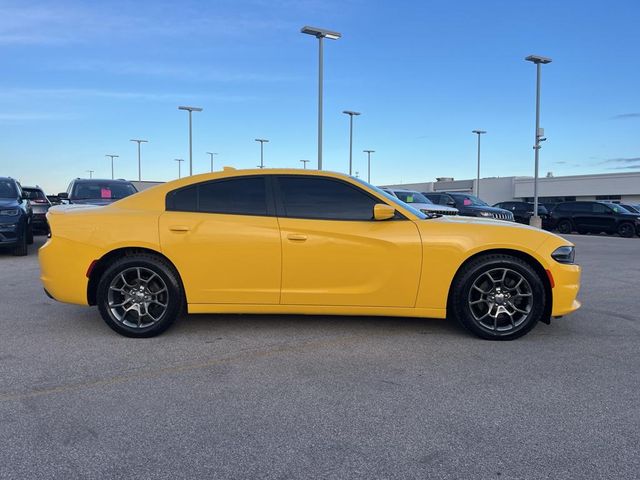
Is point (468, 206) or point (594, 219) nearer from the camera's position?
point (468, 206)

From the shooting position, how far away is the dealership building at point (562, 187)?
160 ft

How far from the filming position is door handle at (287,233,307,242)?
4586 millimetres

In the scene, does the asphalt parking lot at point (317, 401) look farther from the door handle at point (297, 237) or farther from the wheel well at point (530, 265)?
the door handle at point (297, 237)

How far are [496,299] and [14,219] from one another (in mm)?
9287

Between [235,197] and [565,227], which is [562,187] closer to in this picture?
[565,227]

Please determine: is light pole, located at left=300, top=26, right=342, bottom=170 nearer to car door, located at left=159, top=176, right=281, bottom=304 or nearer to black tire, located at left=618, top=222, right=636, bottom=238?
black tire, located at left=618, top=222, right=636, bottom=238

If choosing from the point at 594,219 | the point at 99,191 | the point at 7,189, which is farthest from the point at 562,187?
the point at 7,189

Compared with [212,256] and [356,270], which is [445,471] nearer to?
[356,270]

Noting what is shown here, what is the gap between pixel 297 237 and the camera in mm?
4590

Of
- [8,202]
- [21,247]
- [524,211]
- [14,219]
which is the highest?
[8,202]

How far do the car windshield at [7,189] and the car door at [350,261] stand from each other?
887 centimetres

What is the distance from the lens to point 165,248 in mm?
4625

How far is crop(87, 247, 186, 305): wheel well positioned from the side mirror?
6.11 feet

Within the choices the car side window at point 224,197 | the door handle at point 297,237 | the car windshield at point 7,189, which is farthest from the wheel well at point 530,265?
the car windshield at point 7,189
